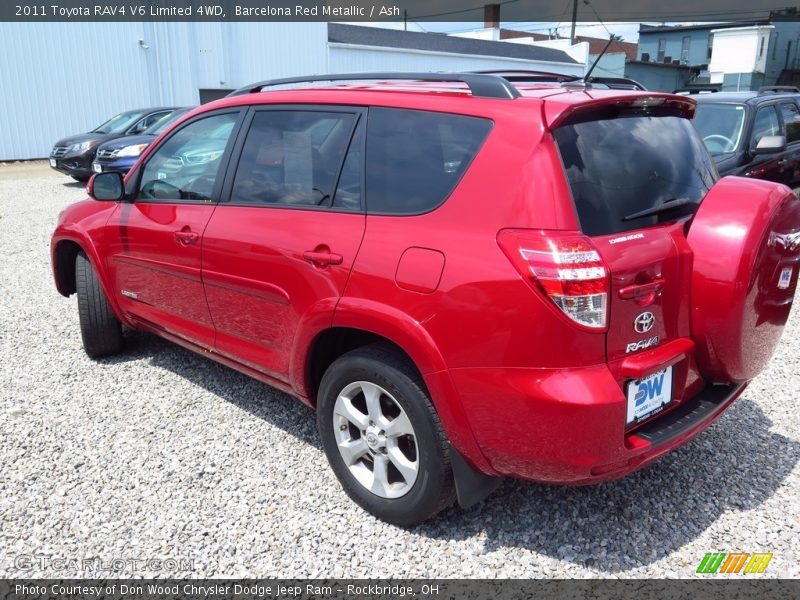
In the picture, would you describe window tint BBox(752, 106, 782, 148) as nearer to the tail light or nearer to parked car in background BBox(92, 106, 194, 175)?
the tail light

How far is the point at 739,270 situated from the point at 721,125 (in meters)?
5.53

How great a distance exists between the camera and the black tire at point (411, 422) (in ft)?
8.38

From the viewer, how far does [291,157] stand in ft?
10.3

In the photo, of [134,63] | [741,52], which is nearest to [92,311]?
[134,63]

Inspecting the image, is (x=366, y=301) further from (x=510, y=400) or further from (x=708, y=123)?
(x=708, y=123)

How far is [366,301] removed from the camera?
102 inches

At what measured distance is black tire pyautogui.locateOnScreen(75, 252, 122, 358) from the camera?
176 inches

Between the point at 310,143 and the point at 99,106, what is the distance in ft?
71.2

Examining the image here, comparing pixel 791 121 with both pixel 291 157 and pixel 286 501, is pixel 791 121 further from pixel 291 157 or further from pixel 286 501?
pixel 286 501

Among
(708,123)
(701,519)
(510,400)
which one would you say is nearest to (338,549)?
(510,400)

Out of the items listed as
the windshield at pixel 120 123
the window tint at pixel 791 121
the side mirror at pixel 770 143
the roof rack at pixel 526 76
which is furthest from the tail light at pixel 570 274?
the windshield at pixel 120 123

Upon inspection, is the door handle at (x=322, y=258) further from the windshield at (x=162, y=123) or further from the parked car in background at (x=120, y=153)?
the windshield at (x=162, y=123)

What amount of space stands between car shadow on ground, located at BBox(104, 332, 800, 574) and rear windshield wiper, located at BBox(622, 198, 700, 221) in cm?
136

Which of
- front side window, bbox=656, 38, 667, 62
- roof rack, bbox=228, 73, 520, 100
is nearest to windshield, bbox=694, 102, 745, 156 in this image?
roof rack, bbox=228, 73, 520, 100
